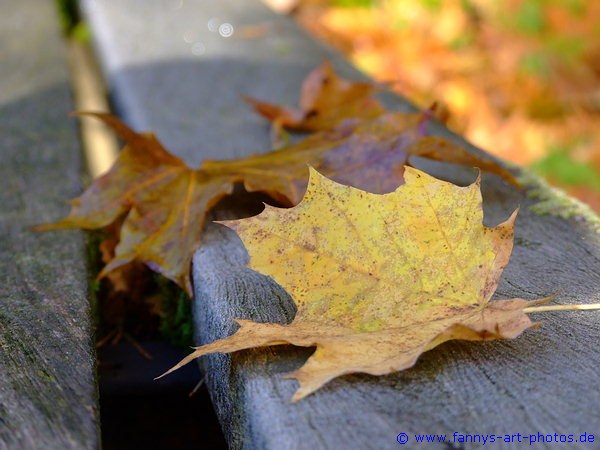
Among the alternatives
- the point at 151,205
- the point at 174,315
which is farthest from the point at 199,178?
the point at 174,315

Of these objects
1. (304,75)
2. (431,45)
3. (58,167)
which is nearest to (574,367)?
(58,167)

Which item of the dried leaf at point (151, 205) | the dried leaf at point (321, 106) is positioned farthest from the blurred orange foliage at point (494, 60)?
the dried leaf at point (151, 205)

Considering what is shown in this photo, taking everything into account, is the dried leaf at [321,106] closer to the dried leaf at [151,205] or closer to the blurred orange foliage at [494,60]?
the dried leaf at [151,205]

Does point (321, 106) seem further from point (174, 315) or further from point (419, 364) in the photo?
point (419, 364)

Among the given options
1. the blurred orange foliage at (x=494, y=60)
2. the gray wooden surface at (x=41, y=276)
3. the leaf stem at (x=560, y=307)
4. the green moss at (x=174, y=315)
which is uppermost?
the leaf stem at (x=560, y=307)

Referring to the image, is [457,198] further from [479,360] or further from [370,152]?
[370,152]

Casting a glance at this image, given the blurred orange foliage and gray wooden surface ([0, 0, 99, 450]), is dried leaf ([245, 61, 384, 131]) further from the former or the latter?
the blurred orange foliage
